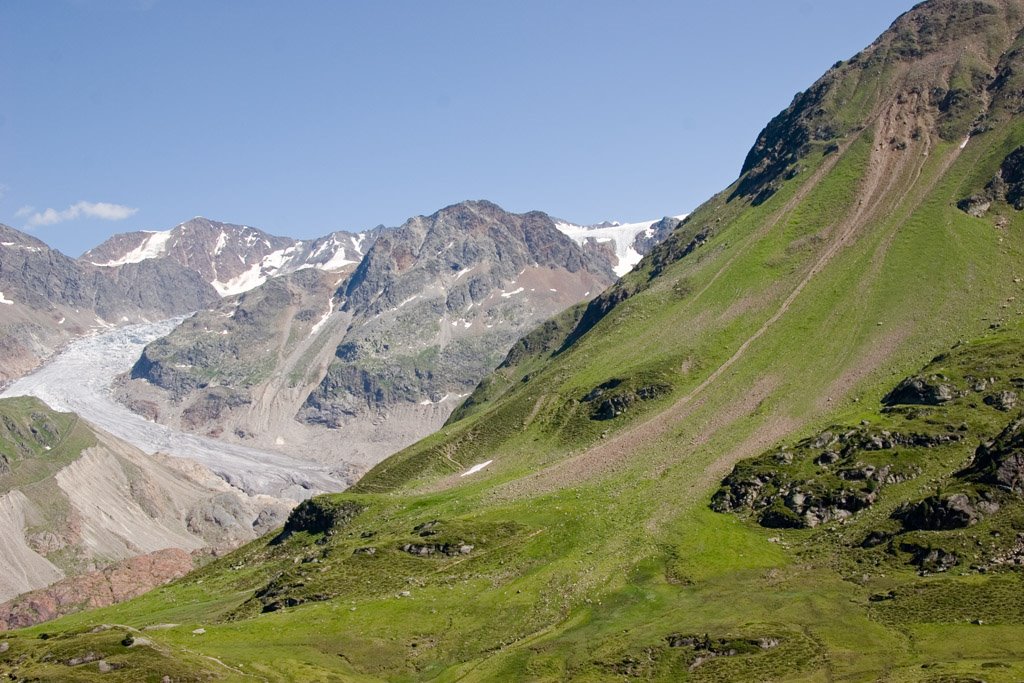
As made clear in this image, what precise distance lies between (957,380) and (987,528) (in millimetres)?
58907

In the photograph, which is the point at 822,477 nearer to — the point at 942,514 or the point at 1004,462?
the point at 942,514

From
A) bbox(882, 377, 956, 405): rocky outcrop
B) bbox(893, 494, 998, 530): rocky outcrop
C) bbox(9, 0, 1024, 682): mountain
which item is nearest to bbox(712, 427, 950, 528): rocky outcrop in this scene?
bbox(9, 0, 1024, 682): mountain

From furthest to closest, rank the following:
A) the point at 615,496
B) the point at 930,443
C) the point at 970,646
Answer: the point at 615,496 < the point at 930,443 < the point at 970,646

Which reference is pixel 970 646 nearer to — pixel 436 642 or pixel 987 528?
pixel 987 528

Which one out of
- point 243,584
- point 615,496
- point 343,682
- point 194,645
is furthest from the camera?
point 243,584

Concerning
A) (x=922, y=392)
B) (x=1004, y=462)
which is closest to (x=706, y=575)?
(x=1004, y=462)

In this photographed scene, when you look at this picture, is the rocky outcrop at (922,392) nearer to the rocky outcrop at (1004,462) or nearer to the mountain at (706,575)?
the mountain at (706,575)

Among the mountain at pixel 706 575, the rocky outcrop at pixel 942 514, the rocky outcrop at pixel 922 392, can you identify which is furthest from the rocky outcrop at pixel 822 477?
the rocky outcrop at pixel 922 392

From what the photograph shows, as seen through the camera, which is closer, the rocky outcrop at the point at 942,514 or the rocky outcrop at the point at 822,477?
the rocky outcrop at the point at 942,514

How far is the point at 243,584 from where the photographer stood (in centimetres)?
19612

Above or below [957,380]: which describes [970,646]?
below

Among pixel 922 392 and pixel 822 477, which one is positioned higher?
pixel 922 392

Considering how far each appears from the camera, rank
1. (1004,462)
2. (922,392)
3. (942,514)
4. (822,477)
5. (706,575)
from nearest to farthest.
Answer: (942,514) → (1004,462) → (706,575) → (822,477) → (922,392)

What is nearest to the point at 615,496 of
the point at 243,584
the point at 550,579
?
the point at 550,579
